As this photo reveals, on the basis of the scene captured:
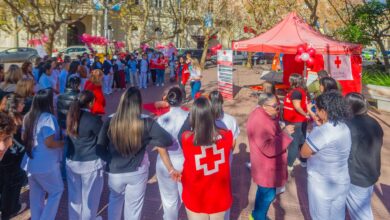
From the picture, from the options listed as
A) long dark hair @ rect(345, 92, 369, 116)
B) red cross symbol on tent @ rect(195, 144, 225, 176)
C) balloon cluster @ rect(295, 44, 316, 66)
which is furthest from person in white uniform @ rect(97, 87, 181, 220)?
balloon cluster @ rect(295, 44, 316, 66)

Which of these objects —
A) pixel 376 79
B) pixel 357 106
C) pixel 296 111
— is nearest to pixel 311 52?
Result: pixel 376 79

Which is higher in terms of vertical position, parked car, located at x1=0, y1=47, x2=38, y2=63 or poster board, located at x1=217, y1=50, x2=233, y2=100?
parked car, located at x1=0, y1=47, x2=38, y2=63

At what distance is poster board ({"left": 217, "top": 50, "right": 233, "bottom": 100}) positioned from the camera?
12.4 metres

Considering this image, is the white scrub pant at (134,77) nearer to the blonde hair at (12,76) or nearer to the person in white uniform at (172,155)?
A: the blonde hair at (12,76)

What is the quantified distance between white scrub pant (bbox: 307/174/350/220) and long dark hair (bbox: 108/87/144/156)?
1.72 metres

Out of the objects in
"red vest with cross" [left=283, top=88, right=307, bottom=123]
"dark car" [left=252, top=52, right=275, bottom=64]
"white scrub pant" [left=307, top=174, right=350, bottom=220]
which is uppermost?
"dark car" [left=252, top=52, right=275, bottom=64]

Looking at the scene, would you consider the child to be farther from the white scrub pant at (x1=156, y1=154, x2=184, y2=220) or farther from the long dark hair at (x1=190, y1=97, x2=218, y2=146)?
the long dark hair at (x1=190, y1=97, x2=218, y2=146)

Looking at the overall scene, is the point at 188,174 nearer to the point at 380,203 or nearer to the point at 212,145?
the point at 212,145

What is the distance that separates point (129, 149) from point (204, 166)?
2.56 feet

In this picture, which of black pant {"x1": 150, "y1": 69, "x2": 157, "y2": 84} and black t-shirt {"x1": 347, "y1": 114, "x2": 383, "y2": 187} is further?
black pant {"x1": 150, "y1": 69, "x2": 157, "y2": 84}

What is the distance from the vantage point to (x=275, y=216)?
4453 millimetres

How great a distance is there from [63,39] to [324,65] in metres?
30.3

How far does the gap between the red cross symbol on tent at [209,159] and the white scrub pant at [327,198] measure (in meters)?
1.01

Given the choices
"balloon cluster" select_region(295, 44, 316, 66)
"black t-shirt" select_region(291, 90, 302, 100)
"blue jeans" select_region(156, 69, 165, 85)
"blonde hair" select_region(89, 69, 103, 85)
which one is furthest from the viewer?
"blue jeans" select_region(156, 69, 165, 85)
